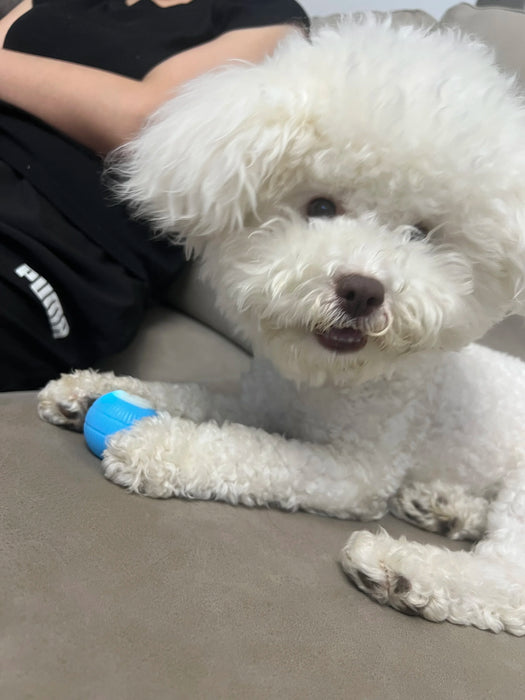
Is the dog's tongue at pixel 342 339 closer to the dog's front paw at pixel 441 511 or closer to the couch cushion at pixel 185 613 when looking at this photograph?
the couch cushion at pixel 185 613

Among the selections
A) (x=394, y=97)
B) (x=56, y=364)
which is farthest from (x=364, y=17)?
(x=56, y=364)

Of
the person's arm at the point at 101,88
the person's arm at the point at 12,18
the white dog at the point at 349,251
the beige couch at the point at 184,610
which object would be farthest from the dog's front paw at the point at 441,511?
the person's arm at the point at 12,18

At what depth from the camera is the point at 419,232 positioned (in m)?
0.76

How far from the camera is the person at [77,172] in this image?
3.09 feet

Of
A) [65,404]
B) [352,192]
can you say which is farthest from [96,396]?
[352,192]

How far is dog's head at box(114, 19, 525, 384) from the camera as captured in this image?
2.23 ft

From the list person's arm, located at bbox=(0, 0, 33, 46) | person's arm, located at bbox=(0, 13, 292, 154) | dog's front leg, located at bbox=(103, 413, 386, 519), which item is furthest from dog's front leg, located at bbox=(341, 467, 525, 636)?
person's arm, located at bbox=(0, 0, 33, 46)

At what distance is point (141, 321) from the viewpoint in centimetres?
116

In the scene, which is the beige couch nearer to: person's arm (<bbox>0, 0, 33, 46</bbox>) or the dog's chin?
the dog's chin

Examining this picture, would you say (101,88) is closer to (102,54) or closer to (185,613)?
(102,54)

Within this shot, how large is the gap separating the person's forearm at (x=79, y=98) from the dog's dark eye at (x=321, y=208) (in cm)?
38

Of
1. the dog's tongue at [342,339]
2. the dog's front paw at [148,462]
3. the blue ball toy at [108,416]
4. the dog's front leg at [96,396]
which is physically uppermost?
the dog's tongue at [342,339]

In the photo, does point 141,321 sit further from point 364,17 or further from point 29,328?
point 364,17

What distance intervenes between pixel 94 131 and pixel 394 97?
552 mm
